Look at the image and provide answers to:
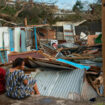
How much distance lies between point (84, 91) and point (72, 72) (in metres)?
0.65

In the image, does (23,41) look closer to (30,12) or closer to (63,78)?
(63,78)

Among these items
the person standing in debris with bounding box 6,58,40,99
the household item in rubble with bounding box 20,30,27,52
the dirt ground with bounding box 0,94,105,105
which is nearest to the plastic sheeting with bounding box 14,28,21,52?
the household item in rubble with bounding box 20,30,27,52

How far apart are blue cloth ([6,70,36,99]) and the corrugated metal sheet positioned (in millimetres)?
1553

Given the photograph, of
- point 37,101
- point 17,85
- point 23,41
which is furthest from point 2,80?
point 23,41

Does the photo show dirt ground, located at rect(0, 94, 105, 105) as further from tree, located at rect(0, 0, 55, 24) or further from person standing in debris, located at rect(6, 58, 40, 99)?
tree, located at rect(0, 0, 55, 24)

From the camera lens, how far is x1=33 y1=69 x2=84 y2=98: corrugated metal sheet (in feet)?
16.7

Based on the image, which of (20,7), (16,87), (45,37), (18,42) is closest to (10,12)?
(20,7)

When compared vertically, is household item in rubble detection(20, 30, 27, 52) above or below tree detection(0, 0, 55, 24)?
below

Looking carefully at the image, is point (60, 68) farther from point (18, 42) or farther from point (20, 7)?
point (20, 7)

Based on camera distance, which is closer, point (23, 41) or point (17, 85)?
point (17, 85)

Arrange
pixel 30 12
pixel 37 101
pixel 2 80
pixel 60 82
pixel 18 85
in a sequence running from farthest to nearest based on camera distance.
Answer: pixel 30 12 < pixel 60 82 < pixel 2 80 < pixel 18 85 < pixel 37 101

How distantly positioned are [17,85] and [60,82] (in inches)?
74.2

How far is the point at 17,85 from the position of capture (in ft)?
12.1

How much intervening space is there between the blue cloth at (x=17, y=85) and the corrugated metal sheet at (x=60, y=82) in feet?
5.10
